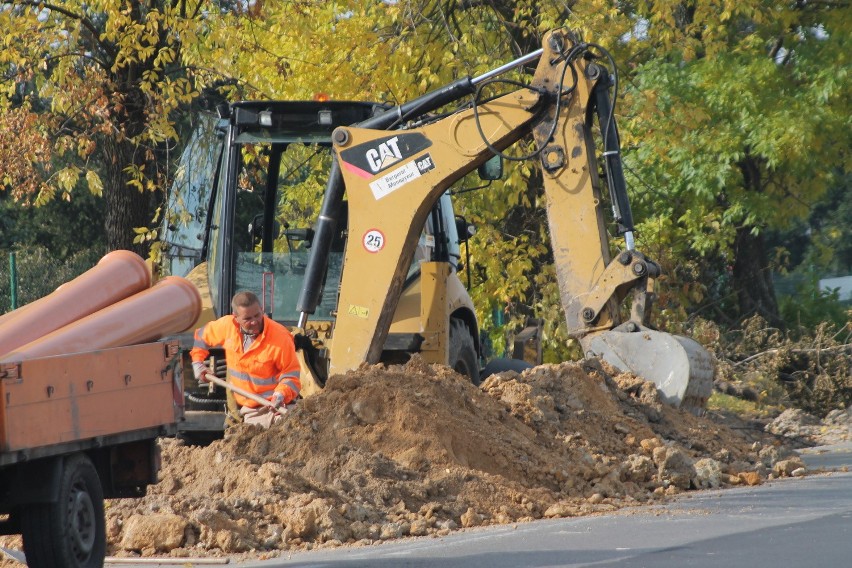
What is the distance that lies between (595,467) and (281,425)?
97.3 inches

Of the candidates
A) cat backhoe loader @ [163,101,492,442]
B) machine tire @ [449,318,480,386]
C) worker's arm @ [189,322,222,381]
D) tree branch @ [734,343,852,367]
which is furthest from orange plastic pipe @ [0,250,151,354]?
Result: tree branch @ [734,343,852,367]

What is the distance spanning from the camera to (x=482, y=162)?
12.2 metres

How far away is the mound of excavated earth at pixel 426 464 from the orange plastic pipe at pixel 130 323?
48.6 inches

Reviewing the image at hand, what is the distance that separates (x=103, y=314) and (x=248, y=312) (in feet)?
9.11

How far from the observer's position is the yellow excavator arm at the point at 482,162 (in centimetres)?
1200

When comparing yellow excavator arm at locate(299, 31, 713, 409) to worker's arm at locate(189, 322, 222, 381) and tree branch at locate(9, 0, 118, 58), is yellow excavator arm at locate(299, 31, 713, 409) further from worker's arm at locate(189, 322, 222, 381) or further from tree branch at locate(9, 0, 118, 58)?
tree branch at locate(9, 0, 118, 58)

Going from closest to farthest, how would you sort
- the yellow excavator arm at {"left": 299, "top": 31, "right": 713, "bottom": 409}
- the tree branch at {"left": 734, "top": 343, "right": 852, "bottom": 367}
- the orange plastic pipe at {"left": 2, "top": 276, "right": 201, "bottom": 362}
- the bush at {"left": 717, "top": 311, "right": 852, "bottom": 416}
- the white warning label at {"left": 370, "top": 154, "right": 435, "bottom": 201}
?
the orange plastic pipe at {"left": 2, "top": 276, "right": 201, "bottom": 362}, the yellow excavator arm at {"left": 299, "top": 31, "right": 713, "bottom": 409}, the white warning label at {"left": 370, "top": 154, "right": 435, "bottom": 201}, the bush at {"left": 717, "top": 311, "right": 852, "bottom": 416}, the tree branch at {"left": 734, "top": 343, "right": 852, "bottom": 367}

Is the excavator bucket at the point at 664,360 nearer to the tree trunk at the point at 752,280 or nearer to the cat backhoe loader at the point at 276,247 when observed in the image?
the cat backhoe loader at the point at 276,247

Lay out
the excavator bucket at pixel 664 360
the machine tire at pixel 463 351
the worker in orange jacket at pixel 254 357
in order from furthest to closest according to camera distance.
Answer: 1. the machine tire at pixel 463 351
2. the excavator bucket at pixel 664 360
3. the worker in orange jacket at pixel 254 357

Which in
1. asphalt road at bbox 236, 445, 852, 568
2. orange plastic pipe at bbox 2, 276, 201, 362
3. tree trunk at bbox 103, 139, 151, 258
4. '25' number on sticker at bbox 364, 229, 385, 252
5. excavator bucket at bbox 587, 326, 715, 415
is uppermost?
tree trunk at bbox 103, 139, 151, 258

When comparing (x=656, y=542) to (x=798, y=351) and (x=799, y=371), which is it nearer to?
(x=799, y=371)

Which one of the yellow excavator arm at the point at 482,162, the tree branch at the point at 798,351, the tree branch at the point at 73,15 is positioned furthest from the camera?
the tree branch at the point at 798,351

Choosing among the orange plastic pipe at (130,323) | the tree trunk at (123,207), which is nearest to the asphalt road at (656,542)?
the orange plastic pipe at (130,323)

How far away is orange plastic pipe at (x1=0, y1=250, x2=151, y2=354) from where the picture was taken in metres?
7.33
